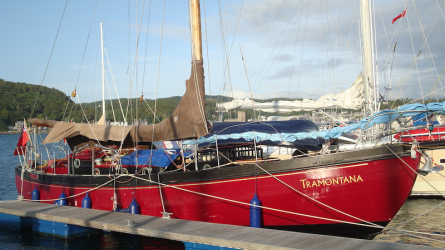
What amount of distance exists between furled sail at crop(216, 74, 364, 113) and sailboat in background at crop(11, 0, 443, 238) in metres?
6.12

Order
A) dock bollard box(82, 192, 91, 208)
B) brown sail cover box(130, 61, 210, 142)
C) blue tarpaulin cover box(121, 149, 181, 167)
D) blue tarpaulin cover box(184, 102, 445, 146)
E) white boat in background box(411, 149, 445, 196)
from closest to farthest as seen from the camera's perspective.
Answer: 1. blue tarpaulin cover box(184, 102, 445, 146)
2. brown sail cover box(130, 61, 210, 142)
3. blue tarpaulin cover box(121, 149, 181, 167)
4. dock bollard box(82, 192, 91, 208)
5. white boat in background box(411, 149, 445, 196)

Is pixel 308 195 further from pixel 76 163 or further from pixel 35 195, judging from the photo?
pixel 35 195

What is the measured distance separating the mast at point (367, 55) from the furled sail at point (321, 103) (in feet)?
9.25

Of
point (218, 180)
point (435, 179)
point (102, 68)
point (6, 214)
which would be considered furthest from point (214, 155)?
point (102, 68)

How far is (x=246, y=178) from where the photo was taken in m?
8.89

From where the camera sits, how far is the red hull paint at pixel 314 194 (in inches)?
319

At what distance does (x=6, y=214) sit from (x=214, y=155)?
7.23 m

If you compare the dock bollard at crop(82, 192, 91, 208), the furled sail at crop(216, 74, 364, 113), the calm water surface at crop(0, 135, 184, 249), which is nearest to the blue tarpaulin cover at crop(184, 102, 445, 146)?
the calm water surface at crop(0, 135, 184, 249)

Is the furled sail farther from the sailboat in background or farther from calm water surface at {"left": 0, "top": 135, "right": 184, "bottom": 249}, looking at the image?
calm water surface at {"left": 0, "top": 135, "right": 184, "bottom": 249}

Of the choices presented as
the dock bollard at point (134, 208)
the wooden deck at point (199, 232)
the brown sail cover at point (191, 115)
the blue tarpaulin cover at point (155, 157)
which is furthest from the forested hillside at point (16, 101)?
the brown sail cover at point (191, 115)

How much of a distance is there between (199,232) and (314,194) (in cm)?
286

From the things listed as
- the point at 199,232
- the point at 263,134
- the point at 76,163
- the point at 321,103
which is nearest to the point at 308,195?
the point at 263,134

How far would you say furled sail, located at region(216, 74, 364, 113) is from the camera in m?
17.3

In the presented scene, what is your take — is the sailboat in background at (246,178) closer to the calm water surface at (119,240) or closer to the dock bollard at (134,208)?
the dock bollard at (134,208)
